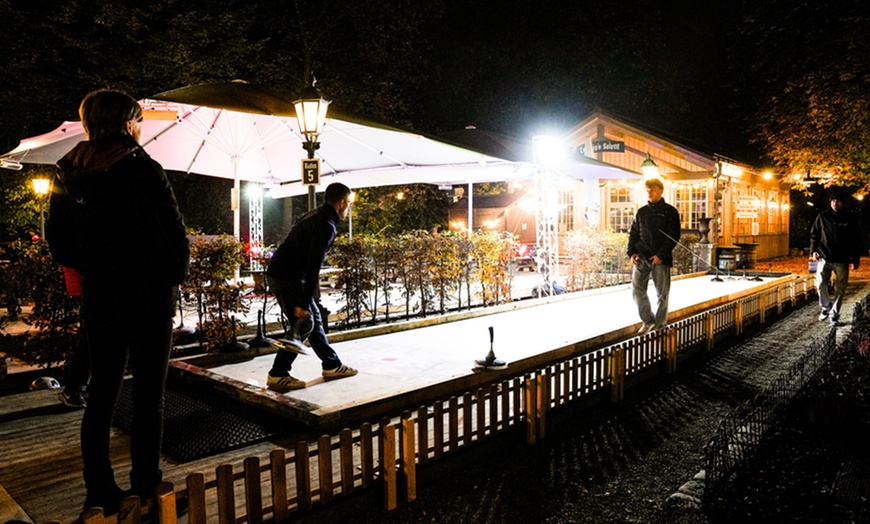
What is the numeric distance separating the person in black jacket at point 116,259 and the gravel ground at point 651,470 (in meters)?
1.43

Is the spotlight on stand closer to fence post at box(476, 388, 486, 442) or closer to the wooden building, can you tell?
fence post at box(476, 388, 486, 442)

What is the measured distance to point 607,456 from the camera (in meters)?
4.51

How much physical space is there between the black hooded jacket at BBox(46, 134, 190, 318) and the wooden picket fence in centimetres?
101

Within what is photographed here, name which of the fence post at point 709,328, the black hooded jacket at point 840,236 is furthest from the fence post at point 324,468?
the black hooded jacket at point 840,236

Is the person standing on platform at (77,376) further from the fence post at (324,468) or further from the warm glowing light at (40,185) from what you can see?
the warm glowing light at (40,185)

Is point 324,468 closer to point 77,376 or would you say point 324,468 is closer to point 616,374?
point 77,376

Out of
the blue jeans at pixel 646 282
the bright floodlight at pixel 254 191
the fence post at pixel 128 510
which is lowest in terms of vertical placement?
the fence post at pixel 128 510

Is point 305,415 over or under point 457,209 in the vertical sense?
under

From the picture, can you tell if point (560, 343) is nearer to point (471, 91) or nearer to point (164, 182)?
point (164, 182)

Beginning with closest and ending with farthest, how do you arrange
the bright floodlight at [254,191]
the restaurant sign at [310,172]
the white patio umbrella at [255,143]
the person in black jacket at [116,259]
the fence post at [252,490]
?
1. the person in black jacket at [116,259]
2. the fence post at [252,490]
3. the restaurant sign at [310,172]
4. the white patio umbrella at [255,143]
5. the bright floodlight at [254,191]

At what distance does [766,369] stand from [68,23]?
20.1 meters

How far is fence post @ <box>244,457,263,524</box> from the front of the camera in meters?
2.92

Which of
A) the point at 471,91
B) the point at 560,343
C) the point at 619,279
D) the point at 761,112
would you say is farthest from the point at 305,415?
the point at 471,91

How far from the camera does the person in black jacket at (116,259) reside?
2795mm
